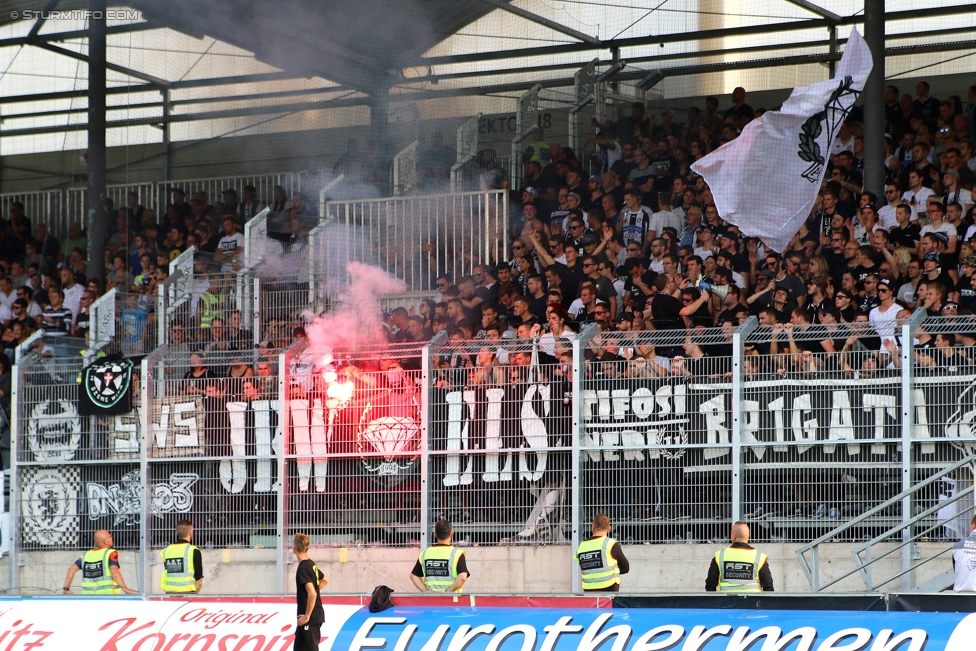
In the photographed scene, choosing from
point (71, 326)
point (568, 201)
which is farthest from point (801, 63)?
point (71, 326)

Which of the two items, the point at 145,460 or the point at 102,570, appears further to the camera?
the point at 145,460

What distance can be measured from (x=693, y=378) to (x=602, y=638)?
13.5ft

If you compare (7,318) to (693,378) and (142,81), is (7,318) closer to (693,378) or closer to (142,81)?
(142,81)

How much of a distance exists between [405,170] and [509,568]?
7.42m

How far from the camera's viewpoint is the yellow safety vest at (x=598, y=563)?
11.7m

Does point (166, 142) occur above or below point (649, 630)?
above

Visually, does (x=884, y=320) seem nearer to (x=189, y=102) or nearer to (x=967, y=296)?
(x=967, y=296)

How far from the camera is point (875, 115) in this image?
16.3m

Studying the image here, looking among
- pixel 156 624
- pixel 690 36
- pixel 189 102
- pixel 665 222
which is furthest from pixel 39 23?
pixel 156 624

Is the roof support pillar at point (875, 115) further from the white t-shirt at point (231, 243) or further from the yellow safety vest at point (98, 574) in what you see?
the yellow safety vest at point (98, 574)

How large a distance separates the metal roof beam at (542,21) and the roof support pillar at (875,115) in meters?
6.14

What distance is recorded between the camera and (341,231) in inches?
709

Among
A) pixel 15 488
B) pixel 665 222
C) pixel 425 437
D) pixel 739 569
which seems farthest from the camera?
pixel 665 222

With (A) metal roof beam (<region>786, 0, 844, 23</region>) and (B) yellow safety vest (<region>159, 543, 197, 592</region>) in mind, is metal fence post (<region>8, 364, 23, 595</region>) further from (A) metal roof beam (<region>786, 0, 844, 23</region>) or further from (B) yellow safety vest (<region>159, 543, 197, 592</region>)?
(A) metal roof beam (<region>786, 0, 844, 23</region>)
